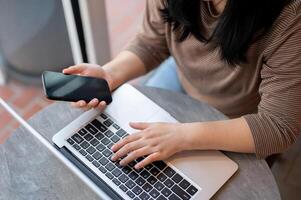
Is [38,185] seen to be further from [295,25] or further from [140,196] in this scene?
[295,25]

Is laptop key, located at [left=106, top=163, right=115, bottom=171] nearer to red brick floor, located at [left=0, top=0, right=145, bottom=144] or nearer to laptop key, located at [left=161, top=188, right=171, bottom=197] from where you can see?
laptop key, located at [left=161, top=188, right=171, bottom=197]

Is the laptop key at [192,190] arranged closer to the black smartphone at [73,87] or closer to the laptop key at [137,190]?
the laptop key at [137,190]

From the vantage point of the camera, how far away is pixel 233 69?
928 mm

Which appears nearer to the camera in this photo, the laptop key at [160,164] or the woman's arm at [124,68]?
the laptop key at [160,164]

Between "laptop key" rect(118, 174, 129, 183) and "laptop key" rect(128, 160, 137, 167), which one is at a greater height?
"laptop key" rect(128, 160, 137, 167)

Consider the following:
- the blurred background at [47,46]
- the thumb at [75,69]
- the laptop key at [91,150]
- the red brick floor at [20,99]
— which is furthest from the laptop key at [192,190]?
the red brick floor at [20,99]

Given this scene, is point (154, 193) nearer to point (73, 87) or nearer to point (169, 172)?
point (169, 172)

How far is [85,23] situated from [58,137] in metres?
0.67

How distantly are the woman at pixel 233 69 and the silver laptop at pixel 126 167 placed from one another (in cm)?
2

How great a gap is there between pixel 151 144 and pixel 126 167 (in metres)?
0.07

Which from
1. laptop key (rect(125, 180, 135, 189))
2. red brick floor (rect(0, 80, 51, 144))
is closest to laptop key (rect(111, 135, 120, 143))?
laptop key (rect(125, 180, 135, 189))

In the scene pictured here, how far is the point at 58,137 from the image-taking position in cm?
84

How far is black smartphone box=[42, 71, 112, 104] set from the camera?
2.62 feet

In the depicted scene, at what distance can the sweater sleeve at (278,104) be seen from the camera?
80 cm
